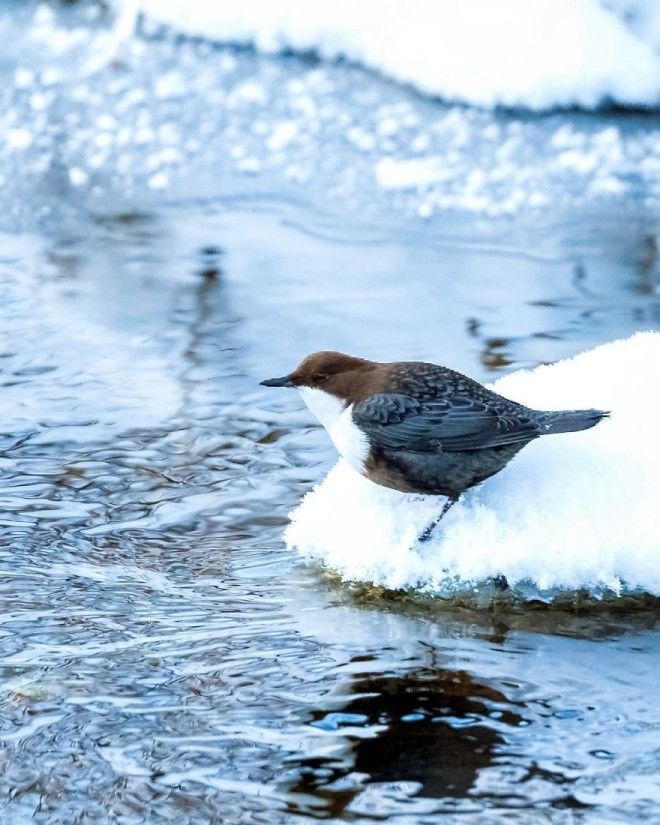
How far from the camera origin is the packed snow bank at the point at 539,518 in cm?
346

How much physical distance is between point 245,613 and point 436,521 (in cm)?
54

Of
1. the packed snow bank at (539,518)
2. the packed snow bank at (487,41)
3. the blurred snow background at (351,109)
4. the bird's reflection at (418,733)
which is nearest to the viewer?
the bird's reflection at (418,733)

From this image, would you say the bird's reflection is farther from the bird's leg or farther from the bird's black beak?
the bird's black beak

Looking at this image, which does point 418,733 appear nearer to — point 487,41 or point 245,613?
point 245,613

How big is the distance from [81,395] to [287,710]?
215 cm

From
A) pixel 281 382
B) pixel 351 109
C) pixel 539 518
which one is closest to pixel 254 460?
pixel 281 382

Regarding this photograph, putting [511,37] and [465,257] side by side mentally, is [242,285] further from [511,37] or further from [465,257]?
[511,37]

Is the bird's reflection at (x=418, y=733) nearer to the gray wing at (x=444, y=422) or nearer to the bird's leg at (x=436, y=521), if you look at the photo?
the bird's leg at (x=436, y=521)

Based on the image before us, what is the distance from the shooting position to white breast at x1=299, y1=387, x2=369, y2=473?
3.65 metres

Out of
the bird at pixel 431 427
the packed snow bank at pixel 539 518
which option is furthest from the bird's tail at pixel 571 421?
the packed snow bank at pixel 539 518

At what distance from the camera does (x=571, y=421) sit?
3.62 m

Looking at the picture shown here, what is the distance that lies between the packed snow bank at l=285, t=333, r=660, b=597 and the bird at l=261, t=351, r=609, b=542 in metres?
0.08

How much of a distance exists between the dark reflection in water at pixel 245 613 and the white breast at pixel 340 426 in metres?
0.32

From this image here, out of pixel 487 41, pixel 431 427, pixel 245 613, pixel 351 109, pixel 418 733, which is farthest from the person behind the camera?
pixel 487 41
